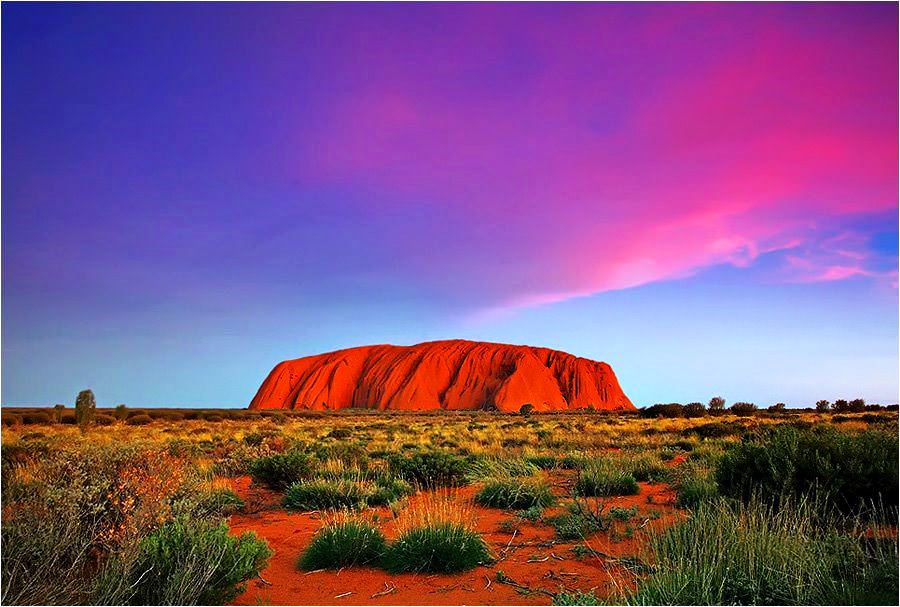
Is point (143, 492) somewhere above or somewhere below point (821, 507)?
above

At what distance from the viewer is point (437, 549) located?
20.3 ft

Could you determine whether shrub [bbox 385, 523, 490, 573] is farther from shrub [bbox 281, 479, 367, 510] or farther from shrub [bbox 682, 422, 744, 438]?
shrub [bbox 682, 422, 744, 438]

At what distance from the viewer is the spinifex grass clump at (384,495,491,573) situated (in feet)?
20.2

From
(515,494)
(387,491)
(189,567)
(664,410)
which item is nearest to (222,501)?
(387,491)

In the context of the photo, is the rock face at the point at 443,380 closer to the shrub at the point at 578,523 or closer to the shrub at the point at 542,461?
the shrub at the point at 542,461

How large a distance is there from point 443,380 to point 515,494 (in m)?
80.4

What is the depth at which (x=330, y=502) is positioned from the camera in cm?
977

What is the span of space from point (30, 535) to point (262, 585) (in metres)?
2.20

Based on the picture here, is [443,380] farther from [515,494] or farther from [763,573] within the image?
[763,573]

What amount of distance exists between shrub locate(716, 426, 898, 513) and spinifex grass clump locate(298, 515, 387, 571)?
16.0ft

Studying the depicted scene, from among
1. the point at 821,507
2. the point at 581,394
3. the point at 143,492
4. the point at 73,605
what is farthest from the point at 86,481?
the point at 581,394

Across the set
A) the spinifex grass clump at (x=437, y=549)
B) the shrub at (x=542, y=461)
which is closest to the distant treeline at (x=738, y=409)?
the shrub at (x=542, y=461)

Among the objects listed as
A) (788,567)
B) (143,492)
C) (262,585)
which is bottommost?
(262,585)

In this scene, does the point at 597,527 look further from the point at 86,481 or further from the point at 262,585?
the point at 86,481
